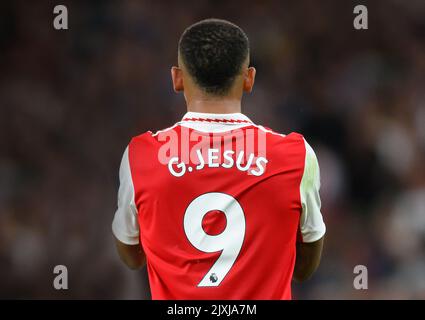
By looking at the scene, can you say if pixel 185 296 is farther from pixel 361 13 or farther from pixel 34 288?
pixel 361 13

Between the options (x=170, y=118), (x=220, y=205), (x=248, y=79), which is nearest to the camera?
(x=220, y=205)

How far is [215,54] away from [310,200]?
1.66 feet

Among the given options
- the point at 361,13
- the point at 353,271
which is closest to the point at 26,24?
the point at 361,13

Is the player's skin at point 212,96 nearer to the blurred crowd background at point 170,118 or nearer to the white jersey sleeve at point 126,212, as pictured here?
the white jersey sleeve at point 126,212

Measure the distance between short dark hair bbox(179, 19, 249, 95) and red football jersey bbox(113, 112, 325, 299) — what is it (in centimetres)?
10

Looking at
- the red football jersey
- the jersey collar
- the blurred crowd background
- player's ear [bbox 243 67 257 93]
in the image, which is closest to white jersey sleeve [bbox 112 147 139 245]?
the red football jersey

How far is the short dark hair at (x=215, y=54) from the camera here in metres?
2.38

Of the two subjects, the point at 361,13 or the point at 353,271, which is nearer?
the point at 353,271

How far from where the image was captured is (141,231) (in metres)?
2.45

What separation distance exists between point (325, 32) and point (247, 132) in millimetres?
5373

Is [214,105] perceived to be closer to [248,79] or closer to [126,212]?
[248,79]

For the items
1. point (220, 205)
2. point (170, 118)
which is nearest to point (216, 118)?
point (220, 205)

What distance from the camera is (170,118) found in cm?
664

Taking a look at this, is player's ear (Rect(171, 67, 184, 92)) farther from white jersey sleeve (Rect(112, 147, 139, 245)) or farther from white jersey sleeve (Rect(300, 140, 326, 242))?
white jersey sleeve (Rect(300, 140, 326, 242))
